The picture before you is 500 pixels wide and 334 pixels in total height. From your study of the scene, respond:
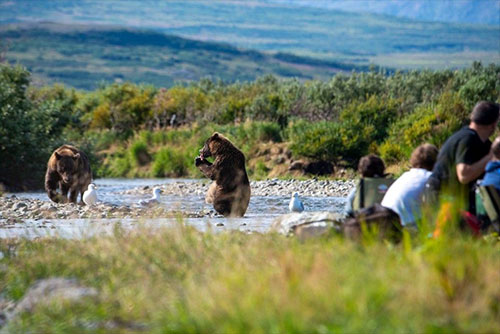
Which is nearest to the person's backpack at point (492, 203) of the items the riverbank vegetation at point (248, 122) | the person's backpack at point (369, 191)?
the person's backpack at point (369, 191)

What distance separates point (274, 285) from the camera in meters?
6.73

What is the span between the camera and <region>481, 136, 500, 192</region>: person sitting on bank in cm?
927

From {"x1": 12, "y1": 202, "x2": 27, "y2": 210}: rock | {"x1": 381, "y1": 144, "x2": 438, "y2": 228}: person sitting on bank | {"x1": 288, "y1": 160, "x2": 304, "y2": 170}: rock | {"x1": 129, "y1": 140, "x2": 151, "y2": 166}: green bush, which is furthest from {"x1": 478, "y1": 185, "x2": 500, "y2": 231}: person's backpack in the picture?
{"x1": 129, "y1": 140, "x2": 151, "y2": 166}: green bush

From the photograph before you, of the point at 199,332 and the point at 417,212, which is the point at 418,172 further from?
the point at 199,332

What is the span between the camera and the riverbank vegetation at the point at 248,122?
2792cm

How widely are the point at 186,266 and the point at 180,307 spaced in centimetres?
150

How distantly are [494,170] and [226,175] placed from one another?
6346mm

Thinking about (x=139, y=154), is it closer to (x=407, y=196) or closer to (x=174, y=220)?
(x=174, y=220)

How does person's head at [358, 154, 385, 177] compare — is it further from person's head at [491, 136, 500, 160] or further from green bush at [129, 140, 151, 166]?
green bush at [129, 140, 151, 166]

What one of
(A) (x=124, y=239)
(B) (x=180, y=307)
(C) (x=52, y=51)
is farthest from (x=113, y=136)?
(C) (x=52, y=51)

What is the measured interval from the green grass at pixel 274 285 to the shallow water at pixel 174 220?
879mm

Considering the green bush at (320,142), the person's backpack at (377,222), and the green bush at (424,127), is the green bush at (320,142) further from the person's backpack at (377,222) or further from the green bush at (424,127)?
the person's backpack at (377,222)

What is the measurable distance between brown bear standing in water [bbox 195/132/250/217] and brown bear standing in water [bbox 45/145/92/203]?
3.74 meters

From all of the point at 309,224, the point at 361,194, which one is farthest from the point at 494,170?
the point at 309,224
